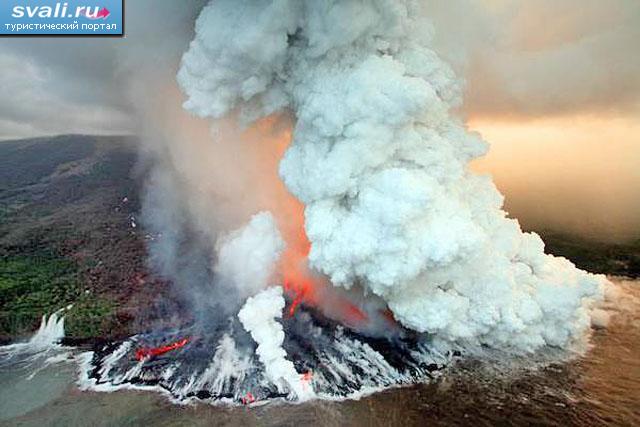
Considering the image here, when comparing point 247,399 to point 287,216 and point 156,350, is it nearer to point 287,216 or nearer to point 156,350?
point 156,350

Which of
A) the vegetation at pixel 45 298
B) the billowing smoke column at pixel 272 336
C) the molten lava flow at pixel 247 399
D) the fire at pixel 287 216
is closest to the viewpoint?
the molten lava flow at pixel 247 399

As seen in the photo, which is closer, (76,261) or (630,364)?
(630,364)

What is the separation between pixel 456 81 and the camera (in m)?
45.7

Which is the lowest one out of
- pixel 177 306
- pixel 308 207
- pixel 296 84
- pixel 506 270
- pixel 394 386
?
pixel 394 386

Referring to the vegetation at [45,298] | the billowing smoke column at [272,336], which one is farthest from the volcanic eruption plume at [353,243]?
the vegetation at [45,298]

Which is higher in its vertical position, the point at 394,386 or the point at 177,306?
the point at 177,306

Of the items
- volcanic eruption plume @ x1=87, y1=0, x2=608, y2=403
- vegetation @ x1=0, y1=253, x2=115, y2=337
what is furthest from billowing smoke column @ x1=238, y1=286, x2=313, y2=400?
vegetation @ x1=0, y1=253, x2=115, y2=337

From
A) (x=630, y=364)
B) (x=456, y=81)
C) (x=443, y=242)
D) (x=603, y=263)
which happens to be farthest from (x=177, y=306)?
(x=603, y=263)

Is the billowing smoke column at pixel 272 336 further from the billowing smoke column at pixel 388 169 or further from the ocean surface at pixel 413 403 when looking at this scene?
the billowing smoke column at pixel 388 169

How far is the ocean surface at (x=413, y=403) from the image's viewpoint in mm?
31781

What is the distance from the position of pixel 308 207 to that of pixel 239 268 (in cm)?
1101

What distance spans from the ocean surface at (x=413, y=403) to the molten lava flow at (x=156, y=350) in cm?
450

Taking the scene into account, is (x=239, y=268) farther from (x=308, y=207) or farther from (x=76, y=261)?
(x=76, y=261)

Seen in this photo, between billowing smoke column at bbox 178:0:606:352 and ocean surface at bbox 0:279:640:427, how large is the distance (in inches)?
152
